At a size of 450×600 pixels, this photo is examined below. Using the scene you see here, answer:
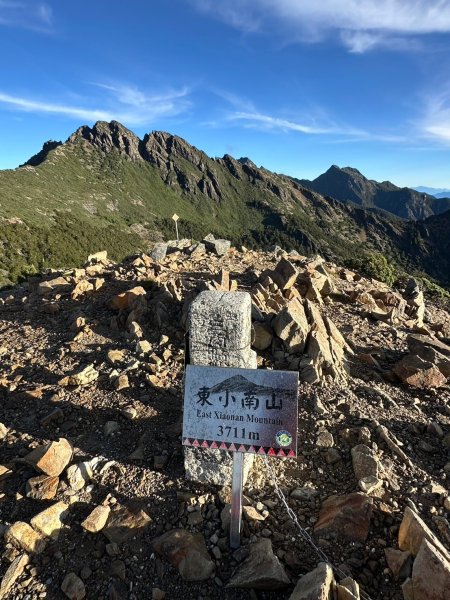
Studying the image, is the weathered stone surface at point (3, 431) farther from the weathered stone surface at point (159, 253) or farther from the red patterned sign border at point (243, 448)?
the weathered stone surface at point (159, 253)

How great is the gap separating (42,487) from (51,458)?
0.37 meters

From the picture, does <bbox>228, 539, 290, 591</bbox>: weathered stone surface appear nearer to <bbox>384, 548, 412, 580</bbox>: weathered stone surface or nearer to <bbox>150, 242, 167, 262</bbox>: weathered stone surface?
<bbox>384, 548, 412, 580</bbox>: weathered stone surface

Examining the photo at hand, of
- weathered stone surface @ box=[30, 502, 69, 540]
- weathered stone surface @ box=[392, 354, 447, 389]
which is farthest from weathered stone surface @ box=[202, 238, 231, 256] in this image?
weathered stone surface @ box=[30, 502, 69, 540]

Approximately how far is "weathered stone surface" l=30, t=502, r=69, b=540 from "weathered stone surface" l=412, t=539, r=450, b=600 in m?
3.89

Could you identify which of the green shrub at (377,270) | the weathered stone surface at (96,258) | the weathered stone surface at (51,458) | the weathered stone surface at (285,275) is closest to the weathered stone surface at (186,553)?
the weathered stone surface at (51,458)

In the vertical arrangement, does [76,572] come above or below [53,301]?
below

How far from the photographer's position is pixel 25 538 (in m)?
4.09

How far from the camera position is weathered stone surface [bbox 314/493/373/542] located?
410 cm

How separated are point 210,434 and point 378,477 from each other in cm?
250

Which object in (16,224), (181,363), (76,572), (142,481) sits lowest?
(76,572)

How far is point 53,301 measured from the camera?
10.6 meters

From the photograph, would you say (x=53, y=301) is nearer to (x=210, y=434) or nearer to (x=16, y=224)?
(x=210, y=434)

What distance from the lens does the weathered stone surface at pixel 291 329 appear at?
23.3 feet

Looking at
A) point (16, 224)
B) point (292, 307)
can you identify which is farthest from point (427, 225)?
point (292, 307)
